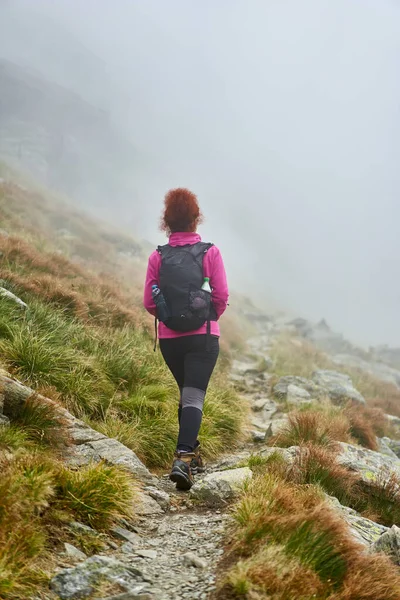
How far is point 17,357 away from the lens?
5.33 m

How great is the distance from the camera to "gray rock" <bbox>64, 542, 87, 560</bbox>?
2.73 metres

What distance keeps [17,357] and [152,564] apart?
3.18 metres

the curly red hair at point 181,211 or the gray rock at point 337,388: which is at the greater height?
the curly red hair at point 181,211

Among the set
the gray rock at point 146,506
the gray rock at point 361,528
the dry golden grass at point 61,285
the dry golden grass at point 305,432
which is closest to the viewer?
the gray rock at point 361,528

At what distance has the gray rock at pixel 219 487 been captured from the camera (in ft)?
13.4

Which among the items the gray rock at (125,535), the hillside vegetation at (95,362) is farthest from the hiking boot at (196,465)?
the gray rock at (125,535)

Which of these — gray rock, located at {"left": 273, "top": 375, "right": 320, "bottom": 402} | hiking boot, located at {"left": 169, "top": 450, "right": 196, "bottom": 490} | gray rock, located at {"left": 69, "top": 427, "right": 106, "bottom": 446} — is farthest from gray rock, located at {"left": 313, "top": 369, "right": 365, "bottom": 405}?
gray rock, located at {"left": 69, "top": 427, "right": 106, "bottom": 446}

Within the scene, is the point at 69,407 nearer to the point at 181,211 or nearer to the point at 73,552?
the point at 181,211

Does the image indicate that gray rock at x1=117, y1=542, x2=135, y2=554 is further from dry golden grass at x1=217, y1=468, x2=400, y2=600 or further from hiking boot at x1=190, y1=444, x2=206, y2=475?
hiking boot at x1=190, y1=444, x2=206, y2=475

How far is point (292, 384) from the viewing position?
37.2 ft

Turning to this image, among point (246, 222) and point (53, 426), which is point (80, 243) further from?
point (246, 222)

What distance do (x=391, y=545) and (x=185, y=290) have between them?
2688mm

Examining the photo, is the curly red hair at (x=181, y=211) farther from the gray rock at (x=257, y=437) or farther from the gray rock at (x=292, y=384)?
the gray rock at (x=292, y=384)

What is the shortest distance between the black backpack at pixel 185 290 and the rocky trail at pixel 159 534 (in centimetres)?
142
